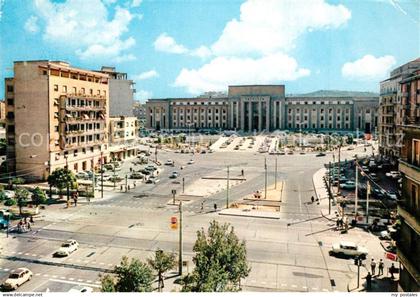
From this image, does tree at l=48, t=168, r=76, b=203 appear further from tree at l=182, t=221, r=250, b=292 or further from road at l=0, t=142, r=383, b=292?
tree at l=182, t=221, r=250, b=292

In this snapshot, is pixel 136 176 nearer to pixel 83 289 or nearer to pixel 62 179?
pixel 62 179

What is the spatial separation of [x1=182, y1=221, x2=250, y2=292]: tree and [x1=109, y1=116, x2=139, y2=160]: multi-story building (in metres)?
42.7

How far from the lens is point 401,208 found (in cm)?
1405

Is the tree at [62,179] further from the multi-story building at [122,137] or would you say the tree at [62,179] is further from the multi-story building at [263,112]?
the multi-story building at [263,112]

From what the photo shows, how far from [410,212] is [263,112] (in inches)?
3571

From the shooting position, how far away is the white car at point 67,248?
20.5 meters

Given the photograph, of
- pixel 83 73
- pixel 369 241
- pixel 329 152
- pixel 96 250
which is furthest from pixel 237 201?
pixel 329 152

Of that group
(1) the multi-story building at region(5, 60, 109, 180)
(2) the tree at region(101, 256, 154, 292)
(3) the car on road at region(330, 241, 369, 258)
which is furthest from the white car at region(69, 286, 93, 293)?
(1) the multi-story building at region(5, 60, 109, 180)

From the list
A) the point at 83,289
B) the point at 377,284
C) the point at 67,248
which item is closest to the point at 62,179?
the point at 67,248

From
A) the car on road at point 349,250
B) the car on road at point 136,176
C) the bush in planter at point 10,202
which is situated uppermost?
the car on road at point 136,176

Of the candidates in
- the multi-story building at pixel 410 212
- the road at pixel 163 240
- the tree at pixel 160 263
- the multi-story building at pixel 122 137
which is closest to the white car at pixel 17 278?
the road at pixel 163 240

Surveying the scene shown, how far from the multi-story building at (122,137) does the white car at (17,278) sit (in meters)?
38.1

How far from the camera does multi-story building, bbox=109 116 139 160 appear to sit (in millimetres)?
56125

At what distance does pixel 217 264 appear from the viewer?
13.1 m
